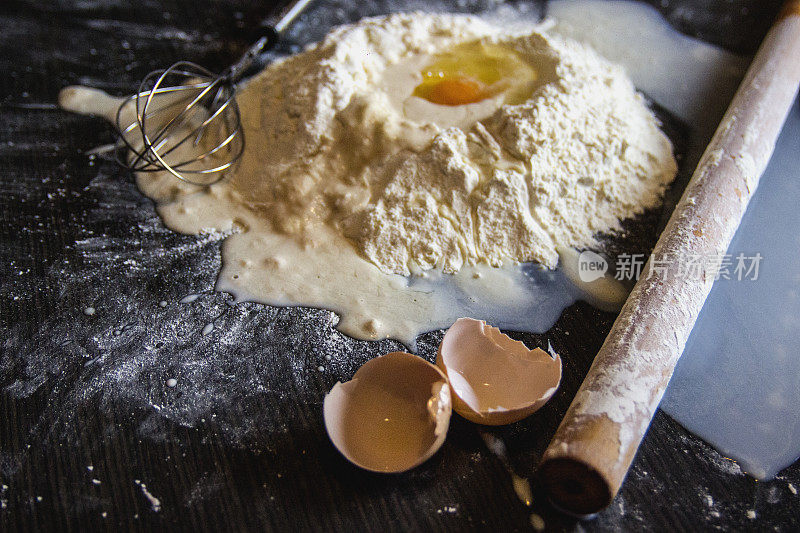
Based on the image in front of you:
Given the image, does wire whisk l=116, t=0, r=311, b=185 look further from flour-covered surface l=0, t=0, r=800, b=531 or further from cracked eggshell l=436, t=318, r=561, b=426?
cracked eggshell l=436, t=318, r=561, b=426

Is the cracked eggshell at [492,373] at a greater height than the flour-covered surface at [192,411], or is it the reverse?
the cracked eggshell at [492,373]

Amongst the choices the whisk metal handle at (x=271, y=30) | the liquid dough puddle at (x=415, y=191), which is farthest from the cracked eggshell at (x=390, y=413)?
the whisk metal handle at (x=271, y=30)

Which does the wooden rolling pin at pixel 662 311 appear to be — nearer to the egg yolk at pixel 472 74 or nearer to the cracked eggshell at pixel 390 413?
the cracked eggshell at pixel 390 413

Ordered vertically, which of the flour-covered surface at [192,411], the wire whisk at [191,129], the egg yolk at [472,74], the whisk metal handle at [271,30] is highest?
the egg yolk at [472,74]

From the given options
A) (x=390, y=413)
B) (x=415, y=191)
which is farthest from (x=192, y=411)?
(x=415, y=191)

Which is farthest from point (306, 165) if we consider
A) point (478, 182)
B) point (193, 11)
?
point (193, 11)

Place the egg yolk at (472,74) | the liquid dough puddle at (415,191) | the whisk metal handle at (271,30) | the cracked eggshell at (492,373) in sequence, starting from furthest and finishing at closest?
the whisk metal handle at (271,30)
the egg yolk at (472,74)
the liquid dough puddle at (415,191)
the cracked eggshell at (492,373)

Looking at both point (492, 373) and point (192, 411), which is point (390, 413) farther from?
point (192, 411)
